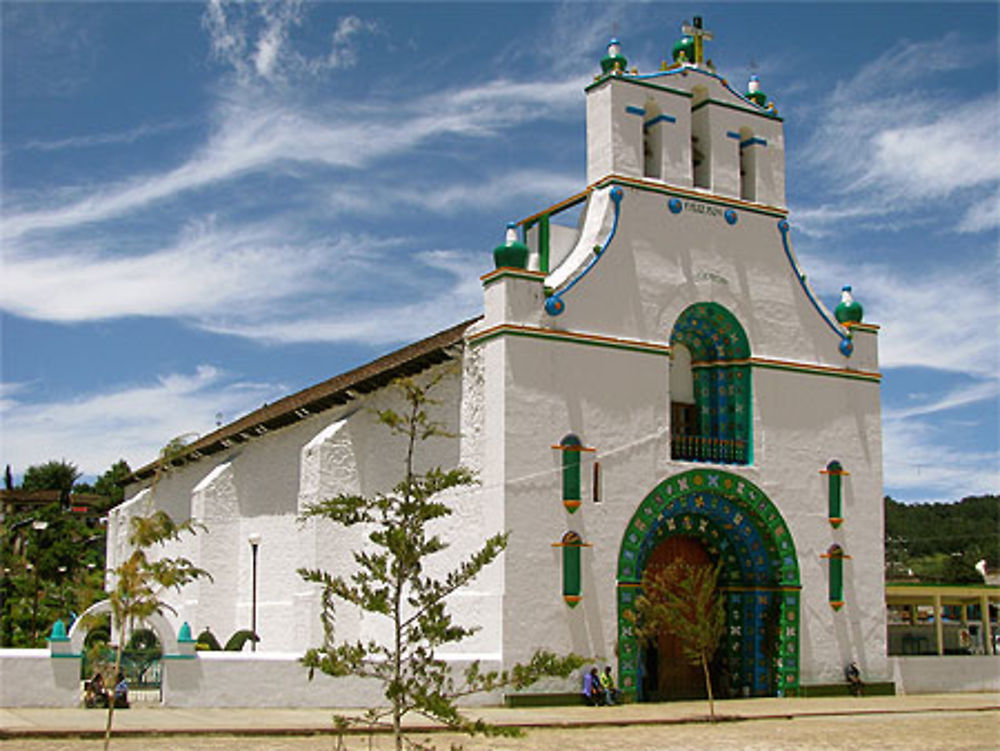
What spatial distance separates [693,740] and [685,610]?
4.67 metres

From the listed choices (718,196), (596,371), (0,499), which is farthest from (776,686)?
(0,499)

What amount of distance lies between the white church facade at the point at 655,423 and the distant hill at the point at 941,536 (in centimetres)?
3346

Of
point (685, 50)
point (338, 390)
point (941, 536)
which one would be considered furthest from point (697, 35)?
point (941, 536)

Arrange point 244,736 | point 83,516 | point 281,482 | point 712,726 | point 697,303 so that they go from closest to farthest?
point 244,736, point 712,726, point 697,303, point 281,482, point 83,516

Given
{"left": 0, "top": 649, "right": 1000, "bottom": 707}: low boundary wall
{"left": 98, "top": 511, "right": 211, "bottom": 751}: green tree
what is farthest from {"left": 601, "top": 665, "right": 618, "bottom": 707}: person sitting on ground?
{"left": 98, "top": 511, "right": 211, "bottom": 751}: green tree

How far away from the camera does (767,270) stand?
27.3 meters

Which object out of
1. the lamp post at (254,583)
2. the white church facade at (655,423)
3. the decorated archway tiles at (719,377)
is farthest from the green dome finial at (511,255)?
the lamp post at (254,583)

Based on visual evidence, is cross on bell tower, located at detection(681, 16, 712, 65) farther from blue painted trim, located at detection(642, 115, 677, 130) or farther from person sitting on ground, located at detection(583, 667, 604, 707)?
person sitting on ground, located at detection(583, 667, 604, 707)

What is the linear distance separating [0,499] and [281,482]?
9568 millimetres

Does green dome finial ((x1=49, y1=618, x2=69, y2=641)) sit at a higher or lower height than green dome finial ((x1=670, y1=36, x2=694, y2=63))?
lower

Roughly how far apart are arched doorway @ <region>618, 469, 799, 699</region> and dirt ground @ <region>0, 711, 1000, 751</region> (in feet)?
13.5

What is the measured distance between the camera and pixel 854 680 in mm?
26438

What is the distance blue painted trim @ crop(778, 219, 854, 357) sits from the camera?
27.7m

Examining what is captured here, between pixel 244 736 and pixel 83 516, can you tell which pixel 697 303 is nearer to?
pixel 244 736
